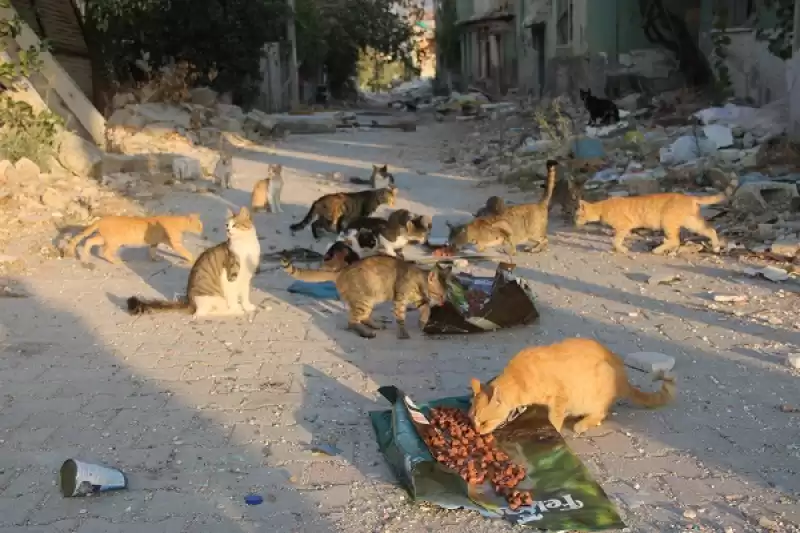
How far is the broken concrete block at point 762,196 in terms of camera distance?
9141 mm

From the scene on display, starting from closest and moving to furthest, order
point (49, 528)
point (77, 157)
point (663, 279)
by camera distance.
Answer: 1. point (49, 528)
2. point (663, 279)
3. point (77, 157)

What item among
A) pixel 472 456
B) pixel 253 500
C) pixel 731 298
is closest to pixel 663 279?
pixel 731 298

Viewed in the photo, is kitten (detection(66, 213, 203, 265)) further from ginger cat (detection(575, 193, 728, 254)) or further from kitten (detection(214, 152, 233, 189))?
kitten (detection(214, 152, 233, 189))

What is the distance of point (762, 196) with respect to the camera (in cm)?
925

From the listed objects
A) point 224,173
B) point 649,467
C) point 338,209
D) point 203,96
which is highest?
point 203,96

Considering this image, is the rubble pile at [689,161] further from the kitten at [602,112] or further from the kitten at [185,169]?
the kitten at [185,169]

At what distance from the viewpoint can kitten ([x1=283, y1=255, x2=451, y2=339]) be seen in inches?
234

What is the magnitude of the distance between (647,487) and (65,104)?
13.6 metres

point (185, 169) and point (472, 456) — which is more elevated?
point (185, 169)

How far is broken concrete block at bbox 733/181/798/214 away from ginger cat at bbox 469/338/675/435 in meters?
5.60

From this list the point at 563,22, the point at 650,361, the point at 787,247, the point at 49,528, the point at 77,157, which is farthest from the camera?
the point at 563,22

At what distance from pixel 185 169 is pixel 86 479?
10.3 metres

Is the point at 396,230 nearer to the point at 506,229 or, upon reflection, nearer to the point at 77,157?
the point at 506,229

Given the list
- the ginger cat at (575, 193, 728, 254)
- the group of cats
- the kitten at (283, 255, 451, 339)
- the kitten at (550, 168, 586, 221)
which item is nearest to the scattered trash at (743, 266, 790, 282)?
the ginger cat at (575, 193, 728, 254)
